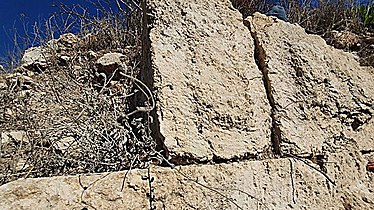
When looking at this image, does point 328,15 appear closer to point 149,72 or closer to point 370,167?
point 370,167

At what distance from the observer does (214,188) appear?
1438 mm

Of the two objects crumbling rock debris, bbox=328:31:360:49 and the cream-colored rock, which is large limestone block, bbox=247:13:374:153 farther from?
the cream-colored rock

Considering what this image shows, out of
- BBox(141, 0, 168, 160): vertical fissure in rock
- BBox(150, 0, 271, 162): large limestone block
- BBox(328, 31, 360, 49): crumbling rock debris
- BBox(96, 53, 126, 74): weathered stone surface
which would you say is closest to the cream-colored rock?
BBox(96, 53, 126, 74): weathered stone surface

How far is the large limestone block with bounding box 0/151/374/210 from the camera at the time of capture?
1220 mm

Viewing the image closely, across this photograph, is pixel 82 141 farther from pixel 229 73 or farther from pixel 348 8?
pixel 348 8

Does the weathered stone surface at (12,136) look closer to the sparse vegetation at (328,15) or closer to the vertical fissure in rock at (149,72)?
the vertical fissure in rock at (149,72)

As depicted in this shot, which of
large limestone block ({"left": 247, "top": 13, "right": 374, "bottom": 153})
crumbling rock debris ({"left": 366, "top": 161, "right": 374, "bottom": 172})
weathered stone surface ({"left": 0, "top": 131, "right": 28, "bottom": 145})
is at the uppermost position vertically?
large limestone block ({"left": 247, "top": 13, "right": 374, "bottom": 153})

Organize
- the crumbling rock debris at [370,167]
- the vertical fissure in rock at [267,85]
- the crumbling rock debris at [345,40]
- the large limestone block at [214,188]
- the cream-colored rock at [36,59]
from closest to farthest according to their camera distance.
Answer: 1. the large limestone block at [214,188]
2. the vertical fissure in rock at [267,85]
3. the crumbling rock debris at [370,167]
4. the crumbling rock debris at [345,40]
5. the cream-colored rock at [36,59]

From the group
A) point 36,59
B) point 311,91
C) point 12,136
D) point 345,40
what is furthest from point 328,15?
point 12,136

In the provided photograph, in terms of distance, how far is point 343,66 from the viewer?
1912mm

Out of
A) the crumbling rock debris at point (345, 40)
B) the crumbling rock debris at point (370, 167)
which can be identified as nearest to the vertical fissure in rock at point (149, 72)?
the crumbling rock debris at point (370, 167)

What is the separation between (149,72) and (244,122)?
0.44m

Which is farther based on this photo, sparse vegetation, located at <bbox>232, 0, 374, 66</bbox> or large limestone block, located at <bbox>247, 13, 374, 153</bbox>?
sparse vegetation, located at <bbox>232, 0, 374, 66</bbox>

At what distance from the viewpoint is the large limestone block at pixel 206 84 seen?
150 cm
